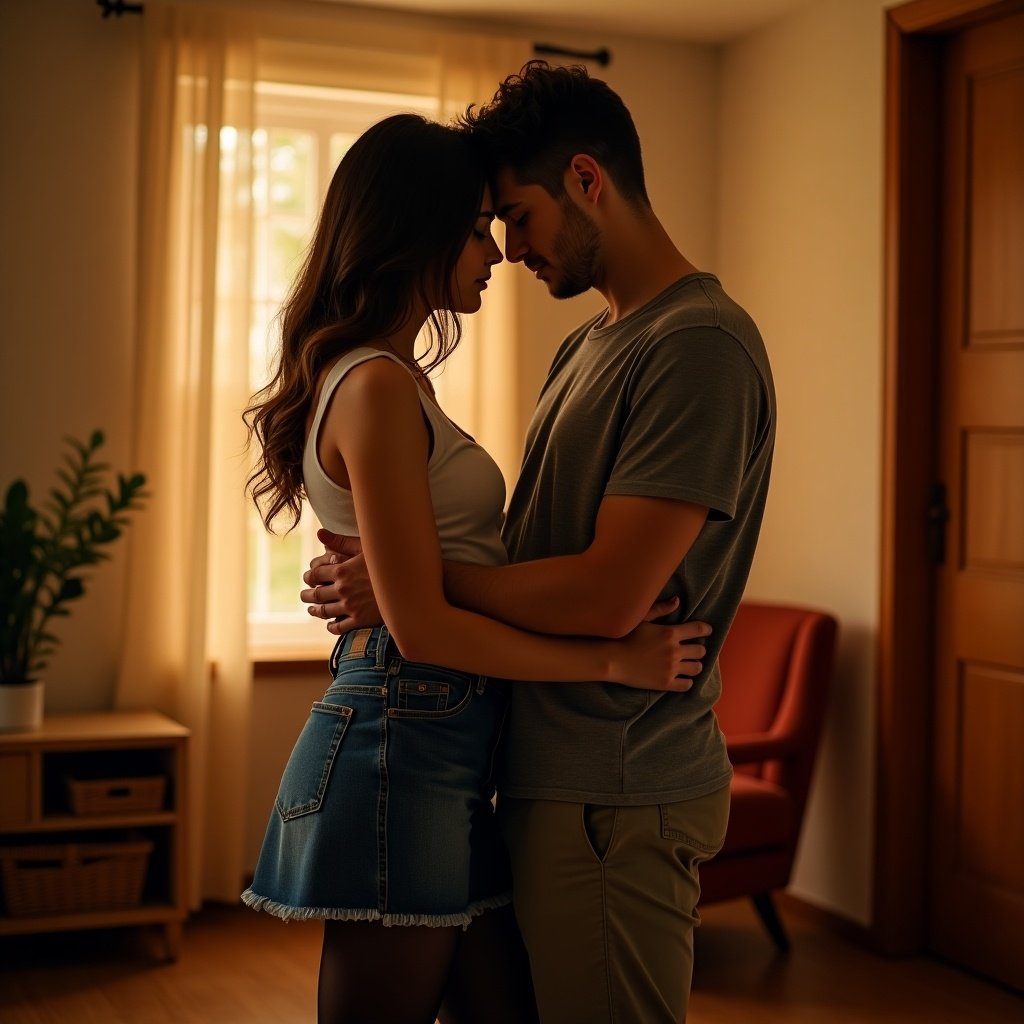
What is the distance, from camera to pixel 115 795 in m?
3.57

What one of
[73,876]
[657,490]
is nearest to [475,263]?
[657,490]

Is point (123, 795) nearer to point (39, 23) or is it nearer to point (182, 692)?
point (182, 692)

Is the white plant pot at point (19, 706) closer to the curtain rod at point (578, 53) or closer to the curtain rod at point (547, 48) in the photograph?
the curtain rod at point (547, 48)

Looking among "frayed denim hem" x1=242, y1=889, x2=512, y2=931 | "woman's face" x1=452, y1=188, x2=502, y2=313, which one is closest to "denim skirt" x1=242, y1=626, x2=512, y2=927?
"frayed denim hem" x1=242, y1=889, x2=512, y2=931

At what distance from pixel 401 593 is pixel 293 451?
0.99 ft

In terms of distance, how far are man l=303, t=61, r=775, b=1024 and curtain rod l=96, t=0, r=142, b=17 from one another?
246 cm

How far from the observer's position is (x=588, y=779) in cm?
156

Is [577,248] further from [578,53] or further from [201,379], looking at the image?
[578,53]

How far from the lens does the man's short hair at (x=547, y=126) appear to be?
1.70m

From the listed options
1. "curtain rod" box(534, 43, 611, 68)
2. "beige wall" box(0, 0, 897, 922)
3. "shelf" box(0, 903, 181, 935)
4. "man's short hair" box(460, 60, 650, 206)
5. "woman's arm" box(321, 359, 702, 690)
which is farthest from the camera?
"curtain rod" box(534, 43, 611, 68)

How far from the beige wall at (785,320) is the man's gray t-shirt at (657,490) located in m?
2.22

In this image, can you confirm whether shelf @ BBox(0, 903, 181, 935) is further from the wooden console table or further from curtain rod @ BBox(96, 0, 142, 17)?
curtain rod @ BBox(96, 0, 142, 17)

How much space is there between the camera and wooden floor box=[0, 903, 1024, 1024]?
3.23 m

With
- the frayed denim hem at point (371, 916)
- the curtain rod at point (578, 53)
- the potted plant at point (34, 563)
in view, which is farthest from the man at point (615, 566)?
the curtain rod at point (578, 53)
